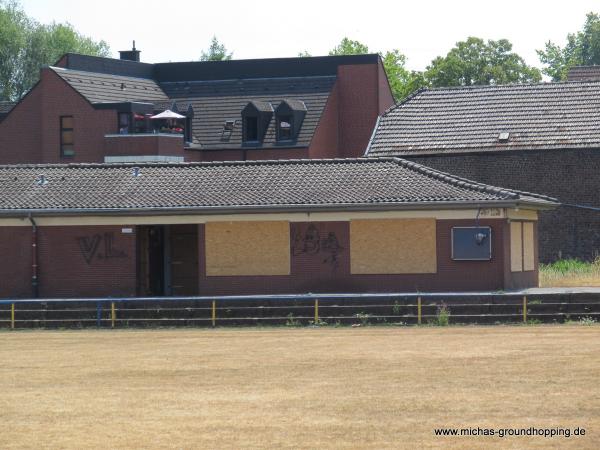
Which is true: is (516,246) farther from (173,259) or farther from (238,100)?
(238,100)

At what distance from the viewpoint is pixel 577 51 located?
13862 cm

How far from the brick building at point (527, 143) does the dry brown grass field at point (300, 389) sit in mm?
23257

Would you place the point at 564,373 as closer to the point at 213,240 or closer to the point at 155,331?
the point at 155,331

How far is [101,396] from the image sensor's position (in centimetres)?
1966

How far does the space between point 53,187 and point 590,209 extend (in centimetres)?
2126

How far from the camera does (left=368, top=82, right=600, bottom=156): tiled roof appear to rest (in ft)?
176

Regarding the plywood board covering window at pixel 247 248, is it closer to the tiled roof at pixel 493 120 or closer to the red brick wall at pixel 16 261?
the red brick wall at pixel 16 261

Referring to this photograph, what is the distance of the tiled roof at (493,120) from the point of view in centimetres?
5356

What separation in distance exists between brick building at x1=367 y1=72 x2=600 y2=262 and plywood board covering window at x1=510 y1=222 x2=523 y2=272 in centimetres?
1252

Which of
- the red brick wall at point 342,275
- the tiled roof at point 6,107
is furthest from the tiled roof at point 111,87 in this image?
the red brick wall at point 342,275

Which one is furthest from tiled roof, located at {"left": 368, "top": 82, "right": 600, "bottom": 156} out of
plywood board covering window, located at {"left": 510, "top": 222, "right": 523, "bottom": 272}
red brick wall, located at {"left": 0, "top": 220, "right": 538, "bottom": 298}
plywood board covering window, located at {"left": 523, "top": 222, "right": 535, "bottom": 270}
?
red brick wall, located at {"left": 0, "top": 220, "right": 538, "bottom": 298}

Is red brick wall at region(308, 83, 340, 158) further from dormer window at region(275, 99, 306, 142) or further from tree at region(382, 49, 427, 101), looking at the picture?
tree at region(382, 49, 427, 101)

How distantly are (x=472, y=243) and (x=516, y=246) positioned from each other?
2.22 meters

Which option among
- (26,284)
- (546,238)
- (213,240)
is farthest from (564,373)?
(546,238)
